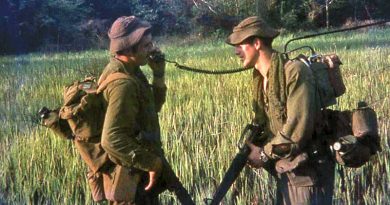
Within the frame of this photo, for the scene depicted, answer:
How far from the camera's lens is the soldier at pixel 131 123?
265 centimetres

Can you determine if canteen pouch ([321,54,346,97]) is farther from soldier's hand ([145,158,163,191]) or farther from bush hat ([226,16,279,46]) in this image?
soldier's hand ([145,158,163,191])

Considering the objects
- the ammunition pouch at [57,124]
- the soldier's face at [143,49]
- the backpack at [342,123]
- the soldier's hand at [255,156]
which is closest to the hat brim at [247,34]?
the backpack at [342,123]

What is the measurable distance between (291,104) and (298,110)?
35 millimetres

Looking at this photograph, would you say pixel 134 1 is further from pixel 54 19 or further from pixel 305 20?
pixel 305 20

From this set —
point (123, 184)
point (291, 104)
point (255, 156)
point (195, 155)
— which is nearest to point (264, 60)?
point (291, 104)

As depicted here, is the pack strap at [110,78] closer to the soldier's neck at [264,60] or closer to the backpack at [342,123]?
the soldier's neck at [264,60]

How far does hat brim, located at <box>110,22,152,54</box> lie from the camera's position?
9.00ft

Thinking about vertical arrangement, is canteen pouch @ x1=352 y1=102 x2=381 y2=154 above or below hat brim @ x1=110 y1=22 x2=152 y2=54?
below

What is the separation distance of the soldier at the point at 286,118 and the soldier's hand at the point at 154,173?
0.34 metres

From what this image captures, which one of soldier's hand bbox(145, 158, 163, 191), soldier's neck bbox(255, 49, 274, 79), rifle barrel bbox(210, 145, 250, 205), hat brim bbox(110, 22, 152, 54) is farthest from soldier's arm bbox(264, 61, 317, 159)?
hat brim bbox(110, 22, 152, 54)

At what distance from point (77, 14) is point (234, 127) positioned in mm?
21541

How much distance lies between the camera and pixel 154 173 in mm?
2775

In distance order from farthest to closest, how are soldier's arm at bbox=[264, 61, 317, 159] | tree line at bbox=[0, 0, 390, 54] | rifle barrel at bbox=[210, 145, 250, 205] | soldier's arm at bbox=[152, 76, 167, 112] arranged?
tree line at bbox=[0, 0, 390, 54] → soldier's arm at bbox=[152, 76, 167, 112] → rifle barrel at bbox=[210, 145, 250, 205] → soldier's arm at bbox=[264, 61, 317, 159]

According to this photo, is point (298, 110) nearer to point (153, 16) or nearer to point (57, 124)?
point (57, 124)
